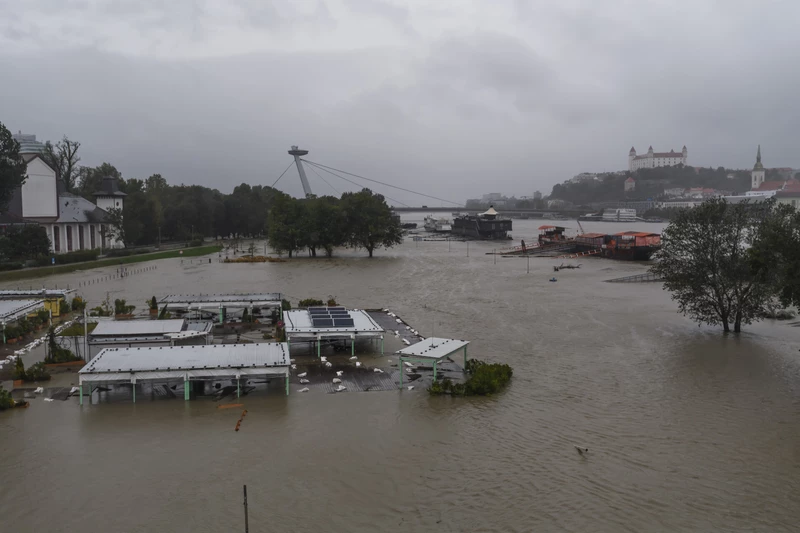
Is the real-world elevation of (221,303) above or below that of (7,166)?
below

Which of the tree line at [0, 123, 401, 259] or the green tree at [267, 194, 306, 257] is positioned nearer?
the tree line at [0, 123, 401, 259]

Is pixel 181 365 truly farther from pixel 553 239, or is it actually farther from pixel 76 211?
pixel 553 239

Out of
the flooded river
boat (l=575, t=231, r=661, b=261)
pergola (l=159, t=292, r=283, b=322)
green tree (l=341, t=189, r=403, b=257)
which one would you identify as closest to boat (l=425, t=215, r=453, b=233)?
boat (l=575, t=231, r=661, b=261)

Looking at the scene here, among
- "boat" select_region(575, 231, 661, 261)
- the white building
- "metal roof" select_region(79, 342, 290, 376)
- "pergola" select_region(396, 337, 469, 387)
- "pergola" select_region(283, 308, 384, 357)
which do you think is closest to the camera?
"metal roof" select_region(79, 342, 290, 376)

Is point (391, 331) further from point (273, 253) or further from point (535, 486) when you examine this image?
point (273, 253)

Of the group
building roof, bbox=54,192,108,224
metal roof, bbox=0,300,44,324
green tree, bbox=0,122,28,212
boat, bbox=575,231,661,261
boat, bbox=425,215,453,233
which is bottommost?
metal roof, bbox=0,300,44,324

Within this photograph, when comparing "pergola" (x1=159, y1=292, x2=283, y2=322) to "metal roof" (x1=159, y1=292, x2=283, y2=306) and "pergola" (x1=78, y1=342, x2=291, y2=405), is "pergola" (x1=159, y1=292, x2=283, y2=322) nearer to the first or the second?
"metal roof" (x1=159, y1=292, x2=283, y2=306)

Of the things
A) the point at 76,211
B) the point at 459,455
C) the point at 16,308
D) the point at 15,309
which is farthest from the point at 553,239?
the point at 459,455
